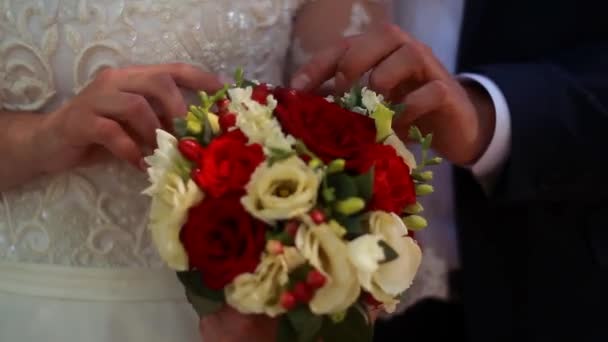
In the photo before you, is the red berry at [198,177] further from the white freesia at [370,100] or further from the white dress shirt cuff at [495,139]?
the white dress shirt cuff at [495,139]

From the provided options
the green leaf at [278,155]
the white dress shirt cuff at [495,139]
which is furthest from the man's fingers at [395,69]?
the green leaf at [278,155]

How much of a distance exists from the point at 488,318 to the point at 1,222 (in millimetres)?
631

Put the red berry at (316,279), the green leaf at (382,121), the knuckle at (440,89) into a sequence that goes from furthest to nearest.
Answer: the knuckle at (440,89) → the green leaf at (382,121) → the red berry at (316,279)

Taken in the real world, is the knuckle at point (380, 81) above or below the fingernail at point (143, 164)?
above

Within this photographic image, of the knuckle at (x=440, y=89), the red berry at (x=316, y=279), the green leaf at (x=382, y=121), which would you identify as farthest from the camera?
the knuckle at (x=440, y=89)

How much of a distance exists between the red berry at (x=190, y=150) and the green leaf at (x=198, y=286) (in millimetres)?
93

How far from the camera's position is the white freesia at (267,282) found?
21.6 inches

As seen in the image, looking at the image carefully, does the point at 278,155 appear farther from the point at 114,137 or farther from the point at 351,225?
the point at 114,137

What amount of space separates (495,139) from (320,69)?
23 cm

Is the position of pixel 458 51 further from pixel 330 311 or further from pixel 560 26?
pixel 330 311

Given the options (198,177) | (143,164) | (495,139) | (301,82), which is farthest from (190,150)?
(495,139)

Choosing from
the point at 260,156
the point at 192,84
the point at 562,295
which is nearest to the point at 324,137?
the point at 260,156

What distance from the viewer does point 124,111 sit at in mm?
690

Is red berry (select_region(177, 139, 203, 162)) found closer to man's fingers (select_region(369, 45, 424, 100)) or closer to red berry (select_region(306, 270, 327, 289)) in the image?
red berry (select_region(306, 270, 327, 289))
